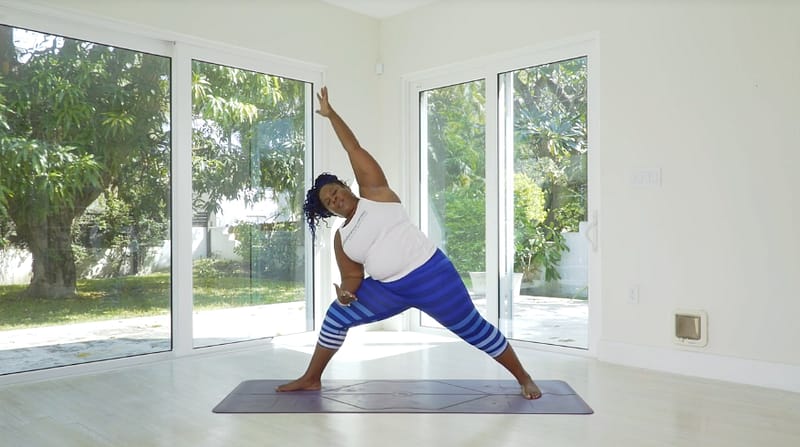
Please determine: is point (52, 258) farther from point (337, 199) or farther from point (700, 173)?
point (700, 173)

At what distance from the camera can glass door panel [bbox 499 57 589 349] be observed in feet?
14.3

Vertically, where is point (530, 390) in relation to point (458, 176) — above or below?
below

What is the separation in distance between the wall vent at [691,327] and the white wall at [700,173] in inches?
1.5

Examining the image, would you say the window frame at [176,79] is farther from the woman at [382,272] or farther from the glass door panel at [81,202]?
the woman at [382,272]

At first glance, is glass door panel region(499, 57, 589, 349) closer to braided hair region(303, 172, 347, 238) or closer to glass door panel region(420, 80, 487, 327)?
glass door panel region(420, 80, 487, 327)

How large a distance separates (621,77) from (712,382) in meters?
1.79

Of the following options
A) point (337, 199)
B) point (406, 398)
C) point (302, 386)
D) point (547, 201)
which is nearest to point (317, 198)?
point (337, 199)

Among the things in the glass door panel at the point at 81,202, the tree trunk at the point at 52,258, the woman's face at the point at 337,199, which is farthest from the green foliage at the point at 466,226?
the tree trunk at the point at 52,258

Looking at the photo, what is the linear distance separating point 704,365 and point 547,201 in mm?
1422

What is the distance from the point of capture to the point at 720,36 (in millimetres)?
3598

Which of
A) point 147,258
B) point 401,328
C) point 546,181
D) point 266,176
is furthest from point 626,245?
point 147,258

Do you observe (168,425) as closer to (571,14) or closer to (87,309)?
(87,309)

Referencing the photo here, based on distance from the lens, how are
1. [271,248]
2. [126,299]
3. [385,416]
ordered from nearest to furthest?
[385,416] < [126,299] < [271,248]

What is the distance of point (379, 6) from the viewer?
204 inches
